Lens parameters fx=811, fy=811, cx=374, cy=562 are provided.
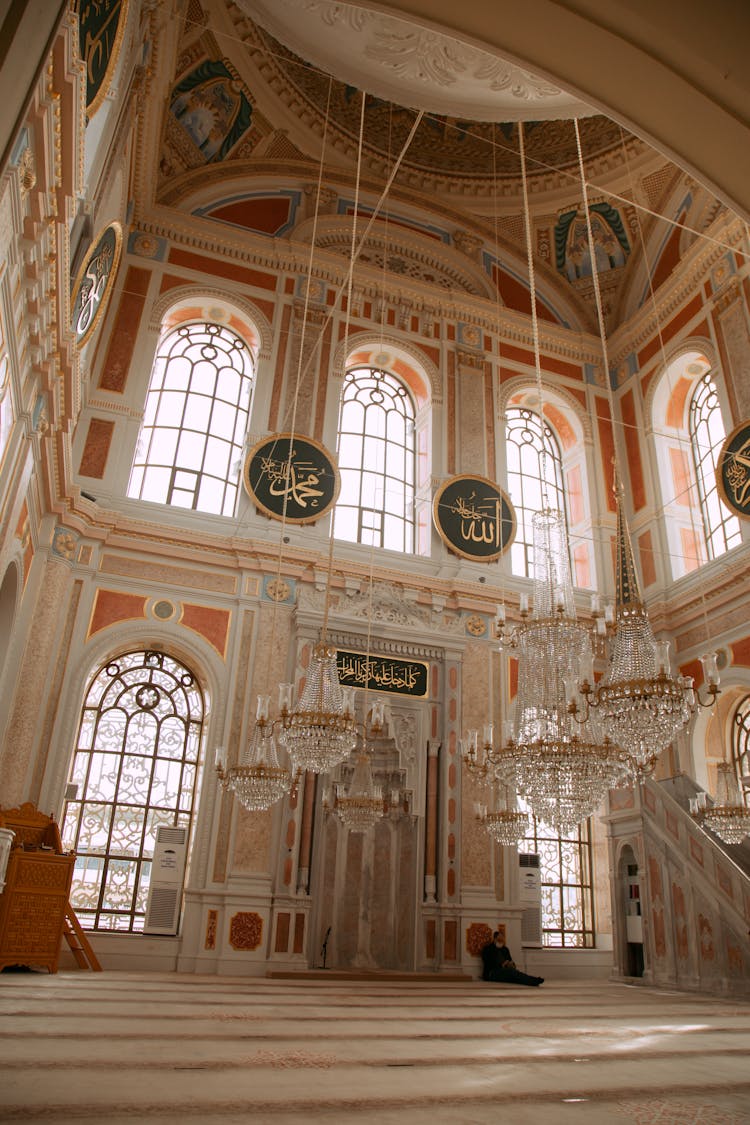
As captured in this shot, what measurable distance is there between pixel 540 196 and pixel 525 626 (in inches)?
358

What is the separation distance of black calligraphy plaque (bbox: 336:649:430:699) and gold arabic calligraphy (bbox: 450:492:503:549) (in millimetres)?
1860

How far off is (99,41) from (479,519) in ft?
21.3

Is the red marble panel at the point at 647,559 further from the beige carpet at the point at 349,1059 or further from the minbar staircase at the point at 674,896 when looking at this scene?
→ the beige carpet at the point at 349,1059

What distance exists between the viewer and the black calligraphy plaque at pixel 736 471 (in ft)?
29.2

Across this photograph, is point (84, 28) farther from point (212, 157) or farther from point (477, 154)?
point (477, 154)

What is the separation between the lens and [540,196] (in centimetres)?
1191

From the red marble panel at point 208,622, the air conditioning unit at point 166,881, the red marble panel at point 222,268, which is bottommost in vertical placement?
the air conditioning unit at point 166,881

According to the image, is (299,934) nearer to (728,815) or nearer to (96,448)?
(728,815)

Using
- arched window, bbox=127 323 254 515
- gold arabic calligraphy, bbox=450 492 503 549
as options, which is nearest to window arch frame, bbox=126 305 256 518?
arched window, bbox=127 323 254 515

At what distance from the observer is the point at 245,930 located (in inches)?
295

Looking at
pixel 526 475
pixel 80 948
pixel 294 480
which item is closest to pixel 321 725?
pixel 80 948

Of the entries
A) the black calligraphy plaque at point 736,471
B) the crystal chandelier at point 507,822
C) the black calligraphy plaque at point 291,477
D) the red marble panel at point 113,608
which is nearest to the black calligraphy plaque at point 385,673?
the black calligraphy plaque at point 291,477

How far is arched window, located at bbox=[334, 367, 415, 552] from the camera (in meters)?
10.1

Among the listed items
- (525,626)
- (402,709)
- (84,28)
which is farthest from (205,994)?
(84,28)
